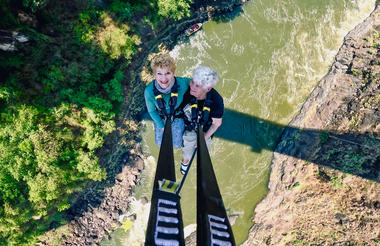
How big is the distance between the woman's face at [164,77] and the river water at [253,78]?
5348 mm

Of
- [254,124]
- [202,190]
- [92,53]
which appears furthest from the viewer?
[254,124]

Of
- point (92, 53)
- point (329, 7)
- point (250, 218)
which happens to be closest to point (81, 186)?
point (92, 53)

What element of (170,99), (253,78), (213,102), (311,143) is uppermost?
(253,78)

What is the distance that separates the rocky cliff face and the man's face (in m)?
6.70

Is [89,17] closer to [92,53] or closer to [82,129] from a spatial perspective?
[92,53]

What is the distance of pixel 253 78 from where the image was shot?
9.43m

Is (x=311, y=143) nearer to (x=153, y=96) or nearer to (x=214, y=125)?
(x=214, y=125)

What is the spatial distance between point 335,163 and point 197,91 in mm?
8168

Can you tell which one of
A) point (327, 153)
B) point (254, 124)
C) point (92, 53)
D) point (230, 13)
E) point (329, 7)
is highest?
point (329, 7)

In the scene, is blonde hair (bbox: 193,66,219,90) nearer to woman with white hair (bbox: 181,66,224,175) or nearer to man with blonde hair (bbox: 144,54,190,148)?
woman with white hair (bbox: 181,66,224,175)

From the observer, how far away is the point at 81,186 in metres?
7.66

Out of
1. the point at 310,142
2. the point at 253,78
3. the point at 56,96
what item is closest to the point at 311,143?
the point at 310,142

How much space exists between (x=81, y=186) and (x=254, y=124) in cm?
744

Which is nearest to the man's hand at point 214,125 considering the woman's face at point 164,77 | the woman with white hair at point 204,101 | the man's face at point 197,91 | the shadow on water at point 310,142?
the woman with white hair at point 204,101
